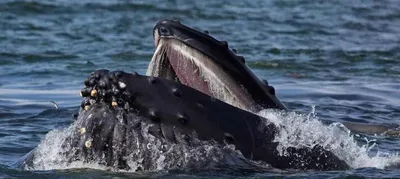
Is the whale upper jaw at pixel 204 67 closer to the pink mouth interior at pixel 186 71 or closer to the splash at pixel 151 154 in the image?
the pink mouth interior at pixel 186 71

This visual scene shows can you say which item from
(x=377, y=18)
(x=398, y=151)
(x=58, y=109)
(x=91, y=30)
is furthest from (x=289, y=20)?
(x=398, y=151)

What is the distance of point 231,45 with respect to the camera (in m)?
17.7

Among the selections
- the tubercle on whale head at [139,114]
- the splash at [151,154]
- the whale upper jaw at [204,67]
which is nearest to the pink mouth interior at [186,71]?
the whale upper jaw at [204,67]

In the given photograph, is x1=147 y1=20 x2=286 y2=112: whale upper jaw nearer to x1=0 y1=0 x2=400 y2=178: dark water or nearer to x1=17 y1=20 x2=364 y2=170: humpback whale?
x1=17 y1=20 x2=364 y2=170: humpback whale

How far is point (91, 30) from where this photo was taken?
19.3m

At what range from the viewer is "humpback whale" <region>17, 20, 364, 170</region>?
18.1 feet

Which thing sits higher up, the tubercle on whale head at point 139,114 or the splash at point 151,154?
the tubercle on whale head at point 139,114

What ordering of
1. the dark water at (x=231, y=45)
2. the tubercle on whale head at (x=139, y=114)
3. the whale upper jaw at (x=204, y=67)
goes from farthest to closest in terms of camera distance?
the dark water at (x=231, y=45)
the whale upper jaw at (x=204, y=67)
the tubercle on whale head at (x=139, y=114)

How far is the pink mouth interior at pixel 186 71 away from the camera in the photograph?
5.98 meters

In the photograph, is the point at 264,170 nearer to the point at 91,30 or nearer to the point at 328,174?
the point at 328,174

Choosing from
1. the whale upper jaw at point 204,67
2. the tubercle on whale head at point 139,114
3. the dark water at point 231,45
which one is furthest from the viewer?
the dark water at point 231,45

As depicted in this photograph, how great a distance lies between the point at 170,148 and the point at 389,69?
33.1ft

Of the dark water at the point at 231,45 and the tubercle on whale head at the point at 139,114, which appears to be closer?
the tubercle on whale head at the point at 139,114

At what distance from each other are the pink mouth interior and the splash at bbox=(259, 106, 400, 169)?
1.33 ft
